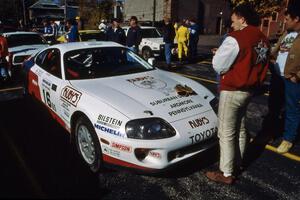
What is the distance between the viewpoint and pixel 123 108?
3352 millimetres

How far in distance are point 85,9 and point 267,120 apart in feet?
124

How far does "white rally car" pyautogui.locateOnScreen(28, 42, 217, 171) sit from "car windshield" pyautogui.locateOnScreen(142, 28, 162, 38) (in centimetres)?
898

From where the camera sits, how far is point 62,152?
13.3ft

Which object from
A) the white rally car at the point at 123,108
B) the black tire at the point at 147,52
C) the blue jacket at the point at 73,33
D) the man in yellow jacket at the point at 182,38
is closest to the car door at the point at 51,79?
the white rally car at the point at 123,108

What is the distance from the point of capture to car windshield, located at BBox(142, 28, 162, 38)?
13.6 metres

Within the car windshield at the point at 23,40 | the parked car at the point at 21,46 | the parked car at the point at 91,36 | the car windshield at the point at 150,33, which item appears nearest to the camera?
the parked car at the point at 21,46

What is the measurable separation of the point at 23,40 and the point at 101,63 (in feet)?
20.9

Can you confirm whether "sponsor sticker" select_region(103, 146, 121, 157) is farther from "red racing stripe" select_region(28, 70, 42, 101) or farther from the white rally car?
"red racing stripe" select_region(28, 70, 42, 101)

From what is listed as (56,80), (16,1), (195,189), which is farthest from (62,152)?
(16,1)

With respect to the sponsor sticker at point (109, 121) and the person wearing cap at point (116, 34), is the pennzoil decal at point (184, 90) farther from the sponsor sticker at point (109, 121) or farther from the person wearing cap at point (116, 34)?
the person wearing cap at point (116, 34)

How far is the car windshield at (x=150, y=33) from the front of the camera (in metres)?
13.6

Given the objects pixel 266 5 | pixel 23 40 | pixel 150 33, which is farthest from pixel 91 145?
pixel 266 5

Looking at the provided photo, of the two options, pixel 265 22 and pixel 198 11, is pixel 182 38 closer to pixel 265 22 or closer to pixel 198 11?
pixel 265 22

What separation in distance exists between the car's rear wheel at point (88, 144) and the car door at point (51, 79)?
2.06 feet
